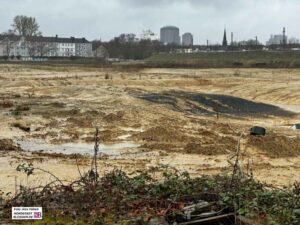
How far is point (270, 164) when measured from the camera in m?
15.6

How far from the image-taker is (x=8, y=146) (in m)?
17.8

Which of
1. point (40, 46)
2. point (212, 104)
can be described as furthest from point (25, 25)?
point (212, 104)

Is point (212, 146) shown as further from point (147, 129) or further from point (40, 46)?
point (40, 46)

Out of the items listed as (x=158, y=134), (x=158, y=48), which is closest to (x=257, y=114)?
(x=158, y=134)

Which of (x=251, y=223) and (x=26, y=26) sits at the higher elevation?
(x=26, y=26)

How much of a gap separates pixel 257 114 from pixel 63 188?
22518mm

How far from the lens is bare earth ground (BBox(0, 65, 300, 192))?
15273mm

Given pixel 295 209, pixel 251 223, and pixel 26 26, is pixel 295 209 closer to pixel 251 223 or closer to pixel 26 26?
pixel 251 223

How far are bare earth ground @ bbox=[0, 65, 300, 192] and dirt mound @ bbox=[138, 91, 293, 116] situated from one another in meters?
0.06

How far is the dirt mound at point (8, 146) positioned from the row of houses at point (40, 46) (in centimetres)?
10457

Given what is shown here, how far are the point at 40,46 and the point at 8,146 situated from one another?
109 metres

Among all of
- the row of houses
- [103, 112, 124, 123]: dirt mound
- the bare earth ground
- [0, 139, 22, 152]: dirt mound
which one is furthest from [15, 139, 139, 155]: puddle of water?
the row of houses

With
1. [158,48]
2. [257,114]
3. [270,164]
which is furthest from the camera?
[158,48]

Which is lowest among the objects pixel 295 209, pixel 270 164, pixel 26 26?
pixel 270 164
